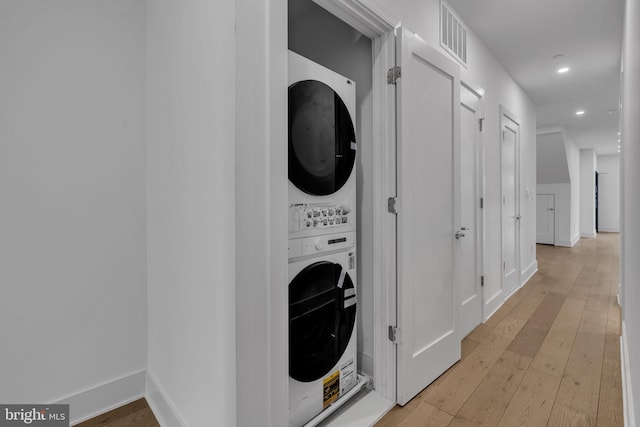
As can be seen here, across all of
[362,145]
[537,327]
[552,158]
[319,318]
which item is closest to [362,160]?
[362,145]

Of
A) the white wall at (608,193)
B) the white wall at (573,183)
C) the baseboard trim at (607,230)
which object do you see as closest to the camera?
the white wall at (573,183)

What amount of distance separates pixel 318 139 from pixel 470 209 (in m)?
1.77

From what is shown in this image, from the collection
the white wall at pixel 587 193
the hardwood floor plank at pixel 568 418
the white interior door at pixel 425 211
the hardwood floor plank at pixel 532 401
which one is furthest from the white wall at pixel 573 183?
the hardwood floor plank at pixel 568 418

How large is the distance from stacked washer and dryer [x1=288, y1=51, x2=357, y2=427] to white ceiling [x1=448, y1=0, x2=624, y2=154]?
64.0 inches

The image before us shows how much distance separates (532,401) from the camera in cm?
173

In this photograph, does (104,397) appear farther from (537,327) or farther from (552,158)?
(552,158)

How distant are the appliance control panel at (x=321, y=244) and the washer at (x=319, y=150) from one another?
3cm

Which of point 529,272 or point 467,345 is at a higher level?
point 529,272

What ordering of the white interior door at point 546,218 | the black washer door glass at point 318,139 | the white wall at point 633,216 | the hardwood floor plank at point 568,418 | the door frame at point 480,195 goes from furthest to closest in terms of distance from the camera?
the white interior door at point 546,218 → the door frame at point 480,195 → the hardwood floor plank at point 568,418 → the black washer door glass at point 318,139 → the white wall at point 633,216

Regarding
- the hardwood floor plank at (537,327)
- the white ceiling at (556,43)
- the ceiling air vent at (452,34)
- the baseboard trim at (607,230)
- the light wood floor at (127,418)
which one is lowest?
the light wood floor at (127,418)

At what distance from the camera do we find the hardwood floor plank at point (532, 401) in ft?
5.17

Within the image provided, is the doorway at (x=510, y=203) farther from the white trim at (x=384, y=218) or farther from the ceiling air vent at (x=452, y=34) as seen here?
the white trim at (x=384, y=218)

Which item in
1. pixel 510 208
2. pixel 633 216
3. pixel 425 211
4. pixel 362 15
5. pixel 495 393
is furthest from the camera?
pixel 510 208

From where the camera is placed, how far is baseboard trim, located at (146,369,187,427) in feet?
4.82
